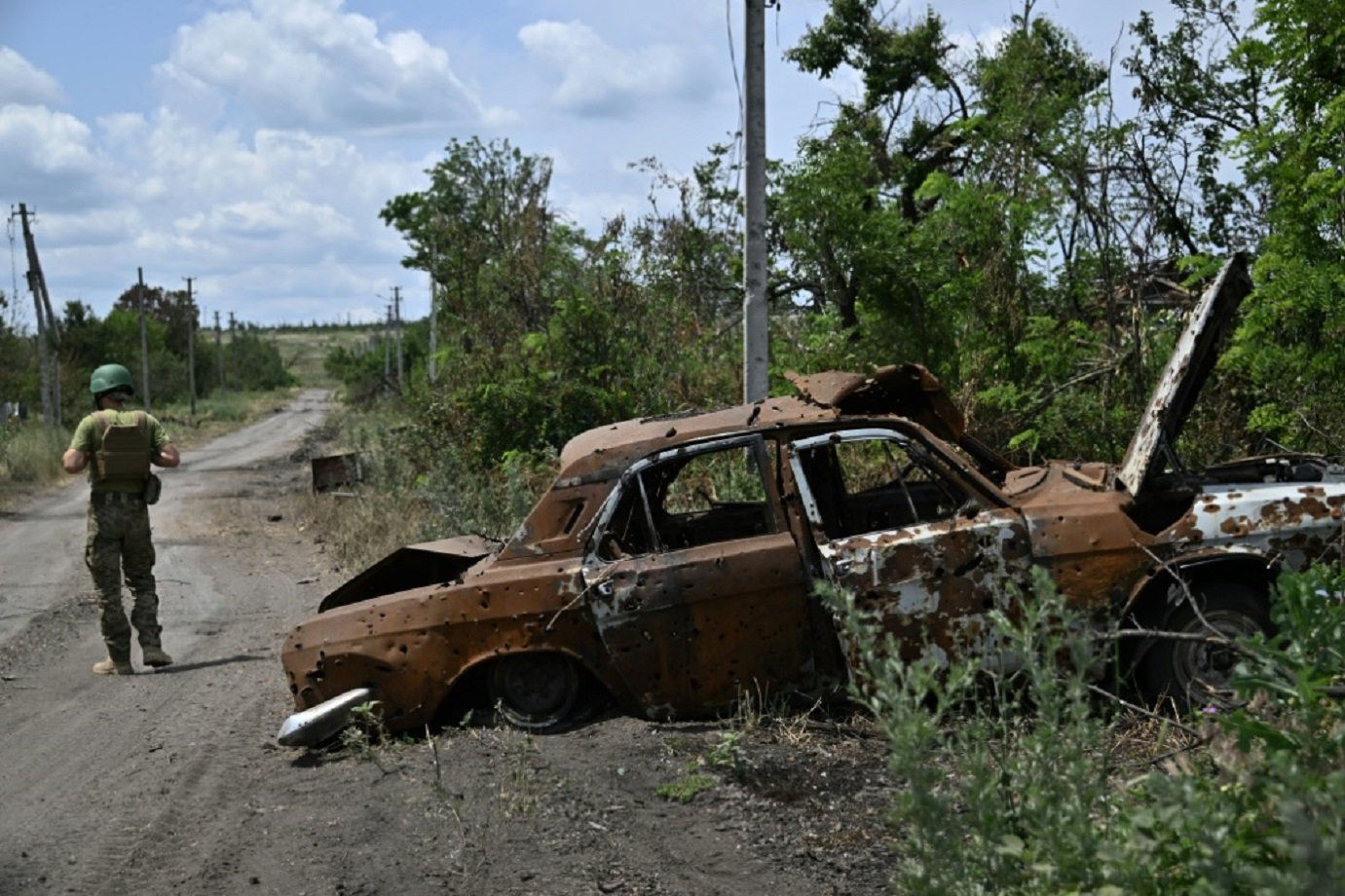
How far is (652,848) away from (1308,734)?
2658mm

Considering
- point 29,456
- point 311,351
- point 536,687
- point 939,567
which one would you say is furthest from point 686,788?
point 311,351

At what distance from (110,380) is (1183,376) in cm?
700

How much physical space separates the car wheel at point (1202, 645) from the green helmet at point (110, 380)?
22.9ft

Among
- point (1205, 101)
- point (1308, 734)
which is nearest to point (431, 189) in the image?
point (1205, 101)

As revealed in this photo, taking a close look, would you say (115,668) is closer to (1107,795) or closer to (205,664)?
(205,664)

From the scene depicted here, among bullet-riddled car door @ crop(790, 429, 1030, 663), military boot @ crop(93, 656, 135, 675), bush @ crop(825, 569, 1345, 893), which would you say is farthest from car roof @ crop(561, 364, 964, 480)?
military boot @ crop(93, 656, 135, 675)

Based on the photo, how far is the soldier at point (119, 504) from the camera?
9805mm

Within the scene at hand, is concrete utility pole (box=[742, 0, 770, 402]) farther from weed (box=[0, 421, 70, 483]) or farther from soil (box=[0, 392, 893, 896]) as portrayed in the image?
weed (box=[0, 421, 70, 483])

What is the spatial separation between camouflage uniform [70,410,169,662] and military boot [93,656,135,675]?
0.07ft

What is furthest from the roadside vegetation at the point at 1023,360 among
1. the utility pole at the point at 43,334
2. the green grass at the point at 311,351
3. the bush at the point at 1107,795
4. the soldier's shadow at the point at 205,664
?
the green grass at the point at 311,351

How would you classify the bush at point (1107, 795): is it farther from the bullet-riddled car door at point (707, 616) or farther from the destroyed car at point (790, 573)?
the bullet-riddled car door at point (707, 616)

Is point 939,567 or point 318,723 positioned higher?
point 939,567

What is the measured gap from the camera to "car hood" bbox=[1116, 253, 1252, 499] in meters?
6.95

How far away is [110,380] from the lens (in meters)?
10.0
